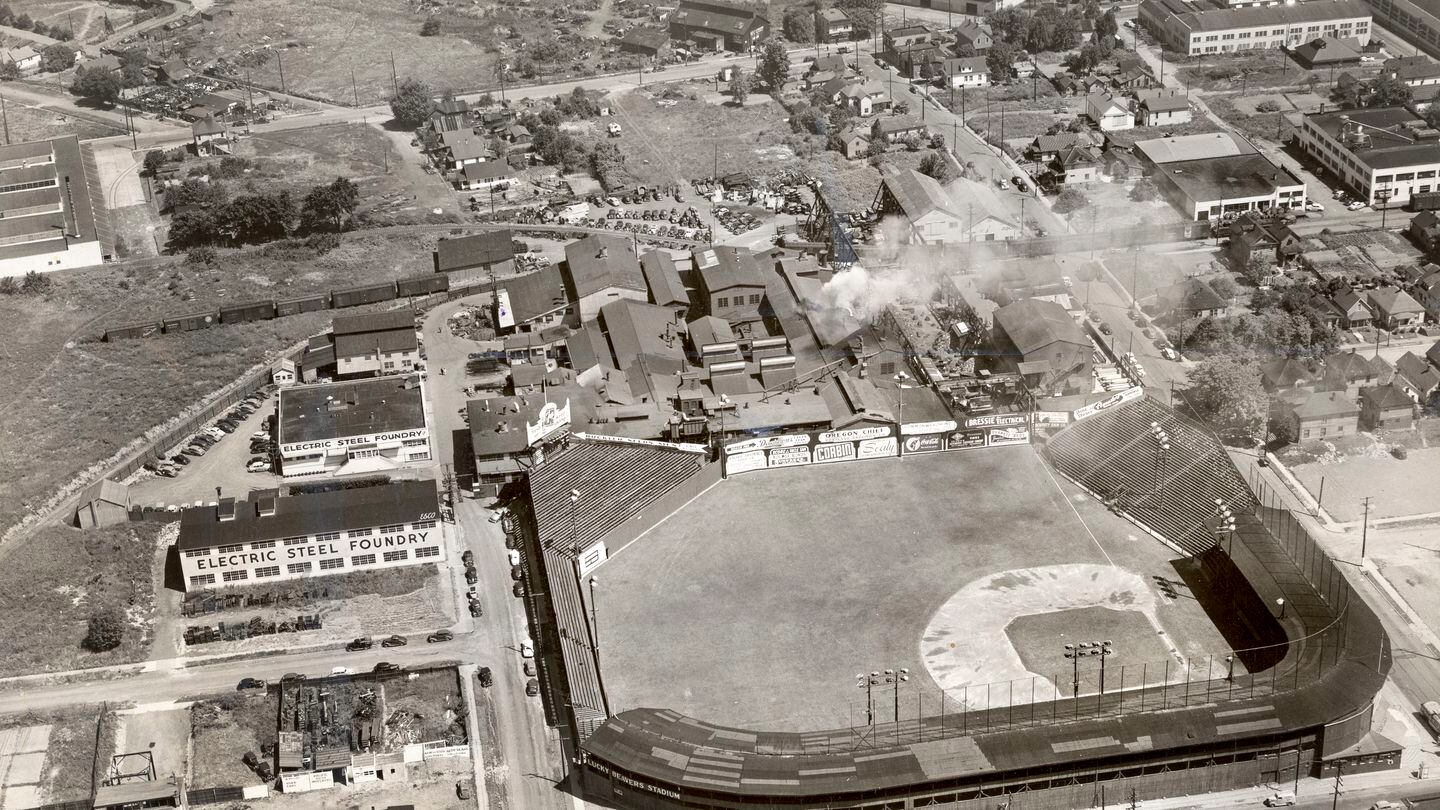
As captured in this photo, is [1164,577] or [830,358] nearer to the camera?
[1164,577]

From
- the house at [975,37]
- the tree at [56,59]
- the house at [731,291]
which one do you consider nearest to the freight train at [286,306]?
the house at [731,291]

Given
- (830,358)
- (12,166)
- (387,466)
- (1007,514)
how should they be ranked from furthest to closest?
(12,166) → (830,358) → (387,466) → (1007,514)

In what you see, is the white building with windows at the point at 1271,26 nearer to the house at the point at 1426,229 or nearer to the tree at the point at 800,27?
the tree at the point at 800,27

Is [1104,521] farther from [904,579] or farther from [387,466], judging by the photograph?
[387,466]

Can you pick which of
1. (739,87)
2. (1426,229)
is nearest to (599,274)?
(739,87)

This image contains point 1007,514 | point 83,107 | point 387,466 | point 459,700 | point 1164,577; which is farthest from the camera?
point 83,107

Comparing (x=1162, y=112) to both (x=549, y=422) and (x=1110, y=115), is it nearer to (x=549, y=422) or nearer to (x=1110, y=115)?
(x=1110, y=115)

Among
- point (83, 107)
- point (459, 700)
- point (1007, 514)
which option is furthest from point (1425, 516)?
point (83, 107)
